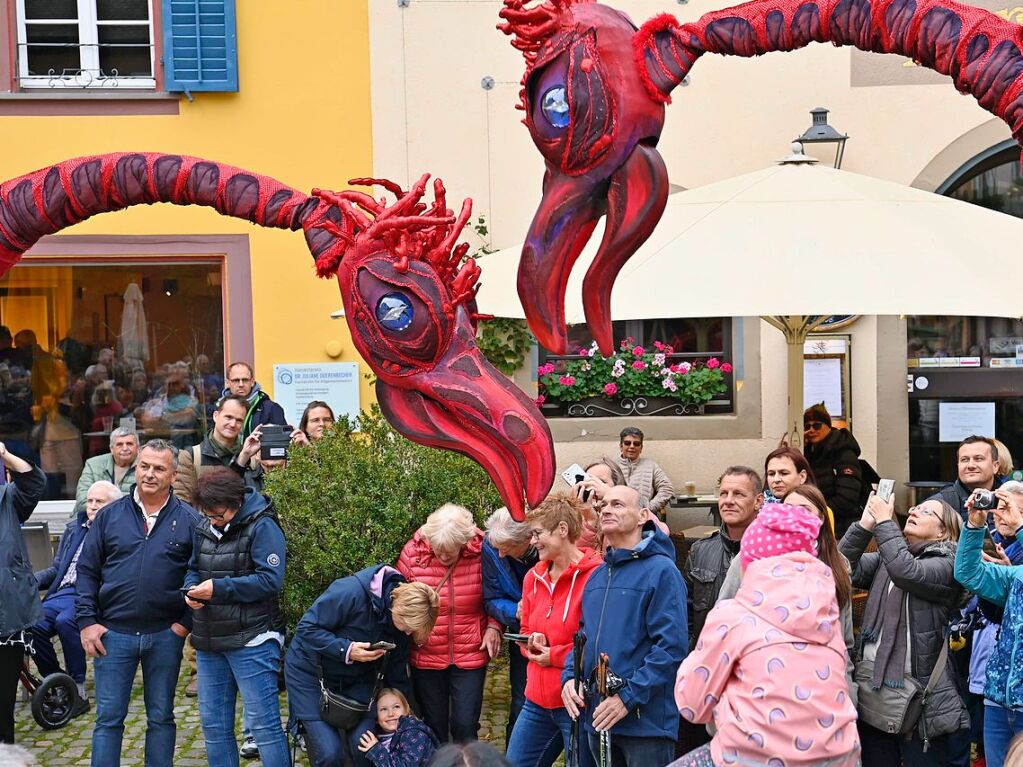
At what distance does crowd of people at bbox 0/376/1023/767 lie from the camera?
476cm

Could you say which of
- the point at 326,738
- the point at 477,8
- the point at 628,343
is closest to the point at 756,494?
the point at 326,738

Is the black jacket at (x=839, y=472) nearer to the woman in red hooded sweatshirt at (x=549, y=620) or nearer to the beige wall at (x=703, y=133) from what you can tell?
the beige wall at (x=703, y=133)

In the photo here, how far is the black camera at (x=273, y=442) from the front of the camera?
722 cm

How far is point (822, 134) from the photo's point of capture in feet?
31.4

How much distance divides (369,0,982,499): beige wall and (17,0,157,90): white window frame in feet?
5.88

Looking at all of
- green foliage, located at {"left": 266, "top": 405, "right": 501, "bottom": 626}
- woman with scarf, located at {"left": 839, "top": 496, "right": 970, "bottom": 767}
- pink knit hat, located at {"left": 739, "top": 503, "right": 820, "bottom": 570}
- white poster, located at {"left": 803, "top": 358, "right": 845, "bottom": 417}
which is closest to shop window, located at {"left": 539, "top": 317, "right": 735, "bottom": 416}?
white poster, located at {"left": 803, "top": 358, "right": 845, "bottom": 417}

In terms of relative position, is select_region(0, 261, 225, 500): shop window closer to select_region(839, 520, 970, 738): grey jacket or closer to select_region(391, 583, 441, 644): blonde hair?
select_region(391, 583, 441, 644): blonde hair

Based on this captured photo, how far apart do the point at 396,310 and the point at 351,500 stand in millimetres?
3530

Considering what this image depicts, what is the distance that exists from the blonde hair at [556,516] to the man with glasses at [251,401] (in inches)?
116

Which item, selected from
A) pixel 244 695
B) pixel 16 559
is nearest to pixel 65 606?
pixel 16 559

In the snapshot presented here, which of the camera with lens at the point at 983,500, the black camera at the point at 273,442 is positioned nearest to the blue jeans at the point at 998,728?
the camera with lens at the point at 983,500

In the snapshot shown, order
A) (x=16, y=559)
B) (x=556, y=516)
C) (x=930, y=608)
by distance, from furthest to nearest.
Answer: (x=16, y=559) < (x=556, y=516) < (x=930, y=608)

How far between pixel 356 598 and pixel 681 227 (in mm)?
2279

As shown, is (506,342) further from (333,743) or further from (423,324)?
(423,324)
